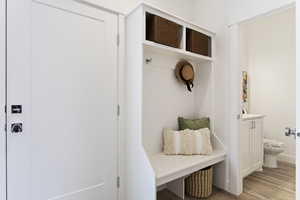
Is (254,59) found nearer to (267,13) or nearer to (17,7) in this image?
(267,13)

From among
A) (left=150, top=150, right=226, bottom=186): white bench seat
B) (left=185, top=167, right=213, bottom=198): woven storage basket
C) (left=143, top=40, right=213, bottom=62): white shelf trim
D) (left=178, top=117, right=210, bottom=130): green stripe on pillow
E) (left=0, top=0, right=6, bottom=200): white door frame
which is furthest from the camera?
(left=178, top=117, right=210, bottom=130): green stripe on pillow

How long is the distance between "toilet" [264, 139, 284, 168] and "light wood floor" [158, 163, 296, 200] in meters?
0.21

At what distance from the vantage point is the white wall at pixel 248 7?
1969mm

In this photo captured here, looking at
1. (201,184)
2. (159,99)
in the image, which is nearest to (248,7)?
(159,99)

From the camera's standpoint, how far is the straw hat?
2525 millimetres

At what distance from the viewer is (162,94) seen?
2.43 meters

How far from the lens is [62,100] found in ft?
5.48

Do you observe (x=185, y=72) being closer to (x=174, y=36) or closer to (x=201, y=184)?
(x=174, y=36)

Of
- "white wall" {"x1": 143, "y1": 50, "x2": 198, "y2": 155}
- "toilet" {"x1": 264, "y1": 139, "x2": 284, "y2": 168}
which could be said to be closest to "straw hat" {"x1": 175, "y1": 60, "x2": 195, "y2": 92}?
"white wall" {"x1": 143, "y1": 50, "x2": 198, "y2": 155}

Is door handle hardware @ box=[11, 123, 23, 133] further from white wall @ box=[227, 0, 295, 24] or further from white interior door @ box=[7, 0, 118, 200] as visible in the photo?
white wall @ box=[227, 0, 295, 24]

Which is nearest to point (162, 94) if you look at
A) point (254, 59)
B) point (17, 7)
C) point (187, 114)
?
point (187, 114)

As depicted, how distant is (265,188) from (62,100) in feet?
8.76

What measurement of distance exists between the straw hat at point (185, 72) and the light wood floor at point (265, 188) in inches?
55.7

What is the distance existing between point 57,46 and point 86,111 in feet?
2.06
